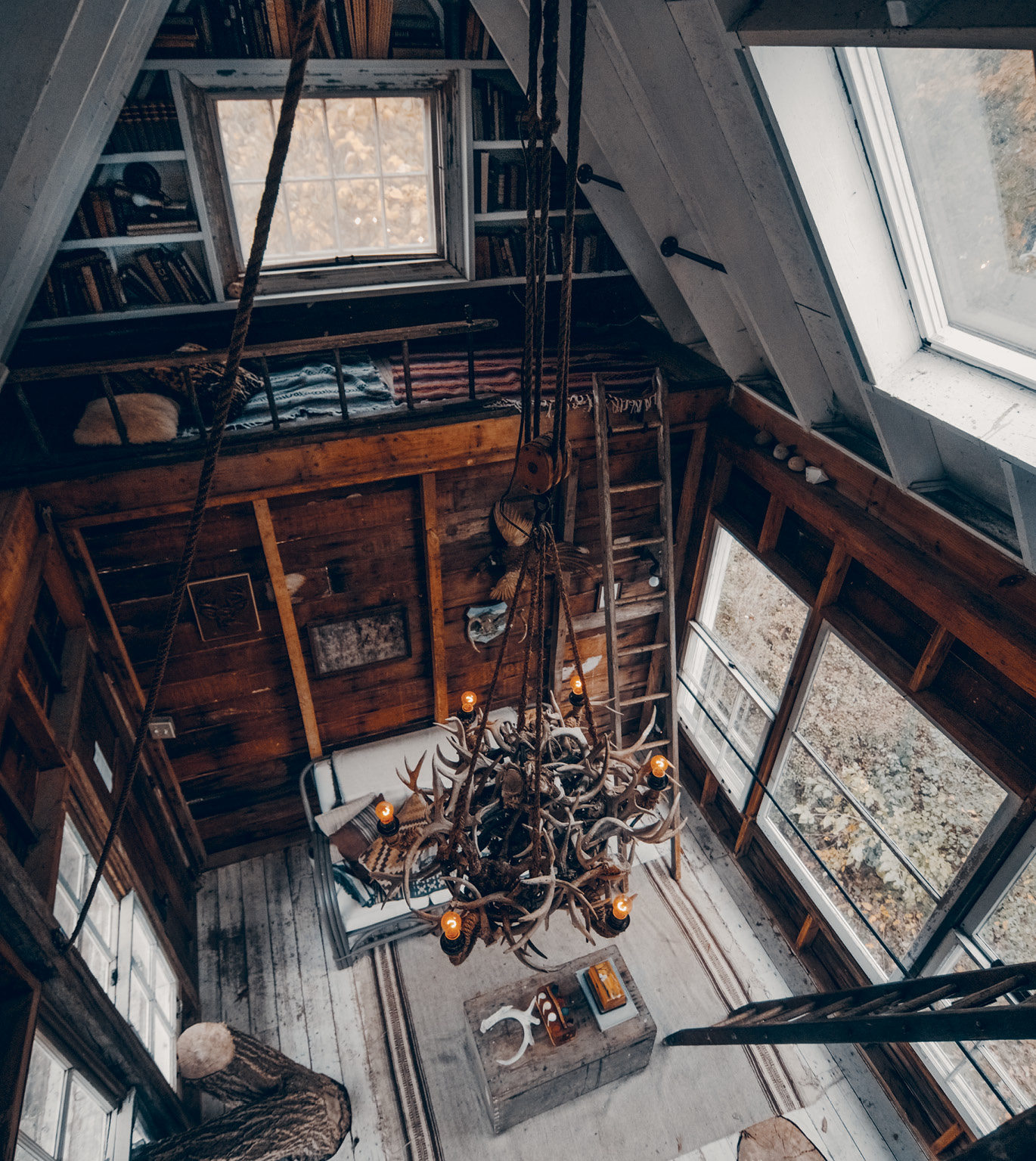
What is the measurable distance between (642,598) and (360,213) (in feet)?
9.74

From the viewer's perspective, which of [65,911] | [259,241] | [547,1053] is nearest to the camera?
[259,241]

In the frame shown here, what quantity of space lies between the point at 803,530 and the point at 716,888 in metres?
2.57

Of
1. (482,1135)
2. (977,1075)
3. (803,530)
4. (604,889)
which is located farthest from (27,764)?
(977,1075)

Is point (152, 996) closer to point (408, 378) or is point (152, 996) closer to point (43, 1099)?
point (43, 1099)

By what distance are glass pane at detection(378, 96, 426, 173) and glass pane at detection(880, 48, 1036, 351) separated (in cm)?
274

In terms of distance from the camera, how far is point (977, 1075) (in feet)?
11.3

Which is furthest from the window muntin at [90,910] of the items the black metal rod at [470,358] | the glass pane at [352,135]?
the glass pane at [352,135]

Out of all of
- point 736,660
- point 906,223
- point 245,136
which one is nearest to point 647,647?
point 736,660

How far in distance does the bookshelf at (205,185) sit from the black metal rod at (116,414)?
80 cm

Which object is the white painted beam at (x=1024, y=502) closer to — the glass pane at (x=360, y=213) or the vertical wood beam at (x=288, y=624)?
the vertical wood beam at (x=288, y=624)

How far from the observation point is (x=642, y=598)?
4785 mm

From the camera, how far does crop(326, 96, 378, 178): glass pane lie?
3.89 meters

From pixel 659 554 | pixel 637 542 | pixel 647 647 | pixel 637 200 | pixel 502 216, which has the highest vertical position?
pixel 502 216

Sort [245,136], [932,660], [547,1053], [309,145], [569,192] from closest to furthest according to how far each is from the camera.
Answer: [569,192] < [932,660] < [547,1053] < [245,136] < [309,145]
